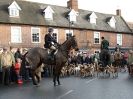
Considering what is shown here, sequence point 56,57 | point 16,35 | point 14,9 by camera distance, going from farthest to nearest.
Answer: point 14,9 → point 16,35 → point 56,57

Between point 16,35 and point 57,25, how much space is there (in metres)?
6.69

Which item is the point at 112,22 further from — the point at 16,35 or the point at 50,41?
the point at 50,41

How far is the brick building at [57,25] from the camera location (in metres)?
41.4

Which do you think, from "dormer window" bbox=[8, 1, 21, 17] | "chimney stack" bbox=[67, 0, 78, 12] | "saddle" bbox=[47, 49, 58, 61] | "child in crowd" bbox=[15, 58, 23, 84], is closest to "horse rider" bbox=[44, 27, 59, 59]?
"saddle" bbox=[47, 49, 58, 61]

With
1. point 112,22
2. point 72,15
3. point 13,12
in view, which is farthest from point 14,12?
point 112,22

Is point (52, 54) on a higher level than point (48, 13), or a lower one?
lower

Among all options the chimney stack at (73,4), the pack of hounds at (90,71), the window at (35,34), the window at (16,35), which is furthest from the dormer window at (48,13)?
the pack of hounds at (90,71)

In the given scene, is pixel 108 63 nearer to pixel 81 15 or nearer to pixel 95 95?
pixel 95 95

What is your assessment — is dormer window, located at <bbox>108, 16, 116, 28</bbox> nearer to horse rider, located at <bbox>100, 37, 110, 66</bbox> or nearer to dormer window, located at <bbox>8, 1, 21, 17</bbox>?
dormer window, located at <bbox>8, 1, 21, 17</bbox>

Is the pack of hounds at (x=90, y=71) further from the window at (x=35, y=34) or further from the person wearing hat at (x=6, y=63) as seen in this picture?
the window at (x=35, y=34)

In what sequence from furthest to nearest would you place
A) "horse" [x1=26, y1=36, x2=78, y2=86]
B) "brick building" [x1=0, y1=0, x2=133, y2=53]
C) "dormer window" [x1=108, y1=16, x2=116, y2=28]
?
1. "dormer window" [x1=108, y1=16, x2=116, y2=28]
2. "brick building" [x1=0, y1=0, x2=133, y2=53]
3. "horse" [x1=26, y1=36, x2=78, y2=86]

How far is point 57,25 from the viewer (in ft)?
150

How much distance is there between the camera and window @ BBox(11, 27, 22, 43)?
135 ft

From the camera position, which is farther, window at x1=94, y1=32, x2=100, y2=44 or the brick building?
window at x1=94, y1=32, x2=100, y2=44
